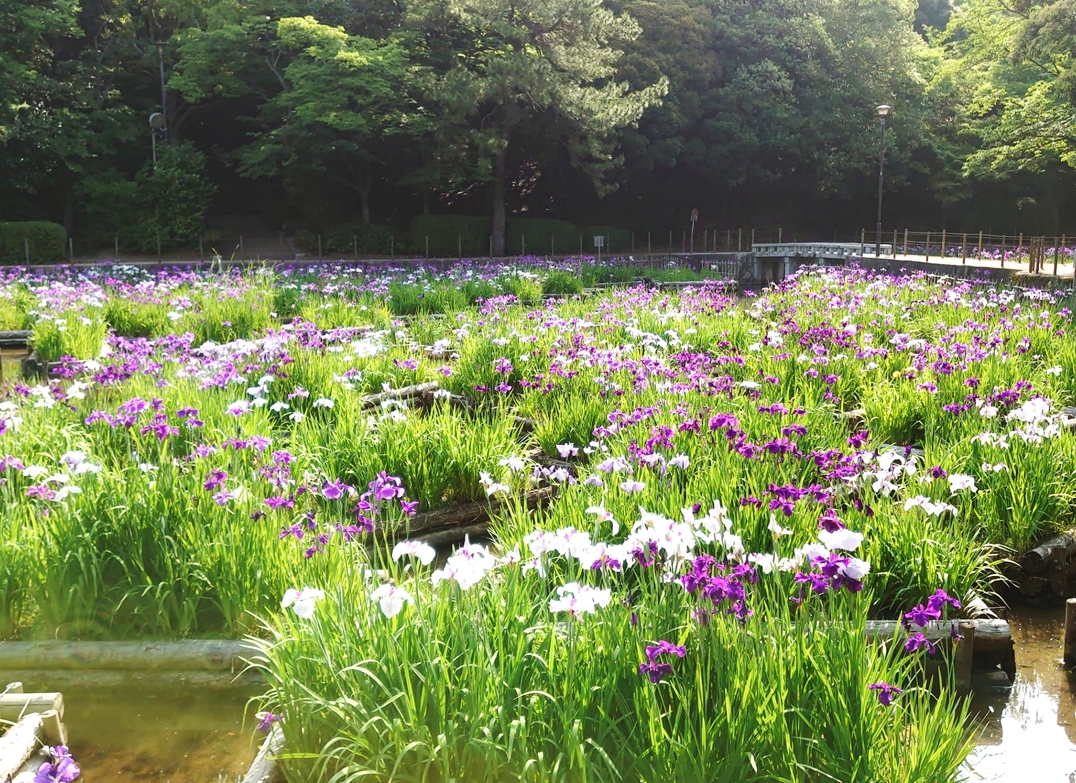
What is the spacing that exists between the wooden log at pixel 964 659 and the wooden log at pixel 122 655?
117 inches

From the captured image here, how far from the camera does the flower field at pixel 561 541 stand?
2.49m

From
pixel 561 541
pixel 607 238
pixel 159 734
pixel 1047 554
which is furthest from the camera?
pixel 607 238

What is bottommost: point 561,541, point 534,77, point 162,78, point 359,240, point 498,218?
point 561,541

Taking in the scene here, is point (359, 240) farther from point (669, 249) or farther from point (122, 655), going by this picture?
point (122, 655)

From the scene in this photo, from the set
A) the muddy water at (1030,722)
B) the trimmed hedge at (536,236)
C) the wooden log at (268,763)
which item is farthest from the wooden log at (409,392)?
the trimmed hedge at (536,236)

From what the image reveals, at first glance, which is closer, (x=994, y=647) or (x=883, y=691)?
(x=883, y=691)

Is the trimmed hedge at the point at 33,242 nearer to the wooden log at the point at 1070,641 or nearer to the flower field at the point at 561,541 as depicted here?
the flower field at the point at 561,541

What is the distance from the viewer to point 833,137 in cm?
4075

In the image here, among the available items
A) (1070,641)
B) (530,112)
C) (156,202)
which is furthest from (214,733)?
(156,202)

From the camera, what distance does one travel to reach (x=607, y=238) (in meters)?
37.5

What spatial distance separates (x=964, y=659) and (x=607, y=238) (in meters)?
34.6

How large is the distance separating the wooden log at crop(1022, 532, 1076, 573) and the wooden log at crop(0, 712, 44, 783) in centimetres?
459

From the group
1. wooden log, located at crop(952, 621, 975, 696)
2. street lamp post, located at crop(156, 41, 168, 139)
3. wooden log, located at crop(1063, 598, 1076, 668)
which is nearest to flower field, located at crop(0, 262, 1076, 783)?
wooden log, located at crop(952, 621, 975, 696)

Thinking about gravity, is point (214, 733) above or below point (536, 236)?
below
